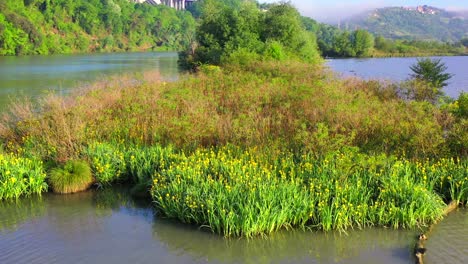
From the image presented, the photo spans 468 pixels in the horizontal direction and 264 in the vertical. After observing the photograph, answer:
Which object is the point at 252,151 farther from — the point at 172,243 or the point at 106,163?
the point at 172,243

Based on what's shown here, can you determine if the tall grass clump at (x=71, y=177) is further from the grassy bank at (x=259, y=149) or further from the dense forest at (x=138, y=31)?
the dense forest at (x=138, y=31)

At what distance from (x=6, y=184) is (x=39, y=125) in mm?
3201

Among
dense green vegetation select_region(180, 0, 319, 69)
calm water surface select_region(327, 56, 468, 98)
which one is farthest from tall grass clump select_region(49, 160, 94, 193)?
dense green vegetation select_region(180, 0, 319, 69)

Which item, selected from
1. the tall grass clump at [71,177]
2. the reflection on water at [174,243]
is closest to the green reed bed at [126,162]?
the tall grass clump at [71,177]

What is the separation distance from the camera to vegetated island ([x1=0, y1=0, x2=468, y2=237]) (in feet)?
32.1

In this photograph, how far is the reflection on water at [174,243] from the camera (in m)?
8.66

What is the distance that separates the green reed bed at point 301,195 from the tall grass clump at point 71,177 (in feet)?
7.90

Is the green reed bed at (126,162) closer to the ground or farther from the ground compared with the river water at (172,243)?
farther from the ground

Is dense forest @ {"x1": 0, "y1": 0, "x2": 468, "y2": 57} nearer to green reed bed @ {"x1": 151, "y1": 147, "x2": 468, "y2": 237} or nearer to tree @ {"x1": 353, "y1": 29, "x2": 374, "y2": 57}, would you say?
tree @ {"x1": 353, "y1": 29, "x2": 374, "y2": 57}

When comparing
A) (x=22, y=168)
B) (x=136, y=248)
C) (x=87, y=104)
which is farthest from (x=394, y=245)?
(x=87, y=104)

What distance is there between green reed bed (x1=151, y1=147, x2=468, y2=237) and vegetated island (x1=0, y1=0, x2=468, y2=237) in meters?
0.03

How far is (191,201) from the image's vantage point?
991cm

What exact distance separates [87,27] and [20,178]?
136 m

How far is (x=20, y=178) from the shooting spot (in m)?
11.9
